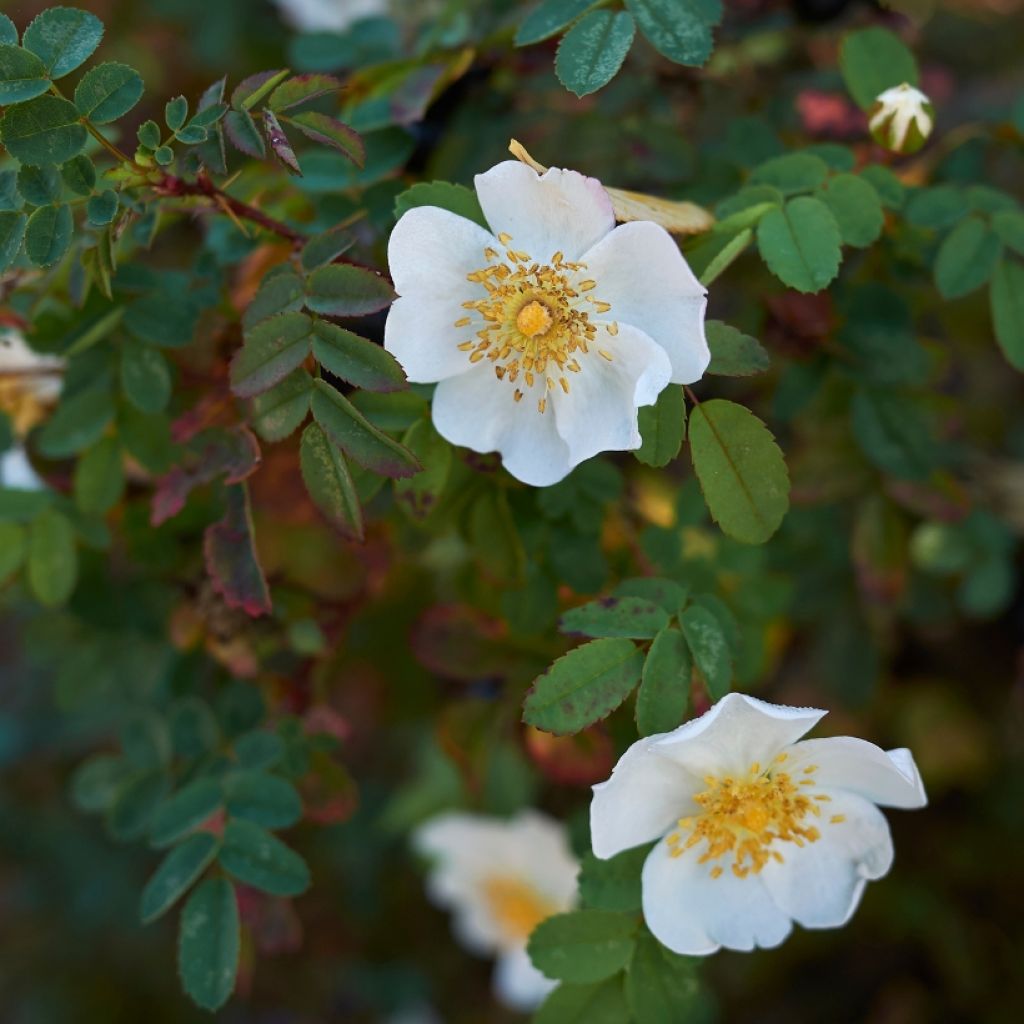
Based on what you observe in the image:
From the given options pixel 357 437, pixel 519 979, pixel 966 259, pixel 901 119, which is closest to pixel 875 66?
pixel 901 119

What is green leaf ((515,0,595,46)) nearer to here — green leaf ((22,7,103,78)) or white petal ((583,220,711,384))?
white petal ((583,220,711,384))

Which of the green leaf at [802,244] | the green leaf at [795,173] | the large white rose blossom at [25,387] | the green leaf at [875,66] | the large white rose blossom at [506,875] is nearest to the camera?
the green leaf at [802,244]

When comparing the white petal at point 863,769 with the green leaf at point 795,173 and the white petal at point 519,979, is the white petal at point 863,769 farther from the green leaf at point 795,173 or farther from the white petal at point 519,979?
the white petal at point 519,979

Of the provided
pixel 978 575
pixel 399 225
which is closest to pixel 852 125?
pixel 978 575

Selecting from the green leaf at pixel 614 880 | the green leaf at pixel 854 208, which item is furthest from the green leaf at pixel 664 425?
the green leaf at pixel 614 880

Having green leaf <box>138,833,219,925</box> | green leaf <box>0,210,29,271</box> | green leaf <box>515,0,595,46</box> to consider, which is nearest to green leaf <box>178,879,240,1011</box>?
green leaf <box>138,833,219,925</box>

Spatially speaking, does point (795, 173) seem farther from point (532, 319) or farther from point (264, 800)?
point (264, 800)
